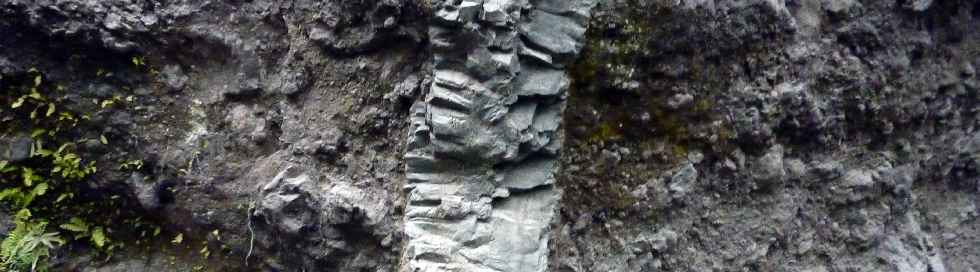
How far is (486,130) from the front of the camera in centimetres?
355

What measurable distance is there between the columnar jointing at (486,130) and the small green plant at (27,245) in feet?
8.03

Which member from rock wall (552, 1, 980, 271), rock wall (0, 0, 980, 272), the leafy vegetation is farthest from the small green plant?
rock wall (552, 1, 980, 271)

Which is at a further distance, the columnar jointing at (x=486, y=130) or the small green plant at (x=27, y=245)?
the small green plant at (x=27, y=245)

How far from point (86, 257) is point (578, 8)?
3590 mm

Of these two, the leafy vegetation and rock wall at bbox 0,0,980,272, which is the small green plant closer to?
the leafy vegetation

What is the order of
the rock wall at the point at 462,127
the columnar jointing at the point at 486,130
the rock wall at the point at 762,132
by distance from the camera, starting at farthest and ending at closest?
the rock wall at the point at 762,132 < the rock wall at the point at 462,127 < the columnar jointing at the point at 486,130

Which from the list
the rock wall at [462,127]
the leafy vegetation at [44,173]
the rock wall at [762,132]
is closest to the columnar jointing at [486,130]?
the rock wall at [462,127]

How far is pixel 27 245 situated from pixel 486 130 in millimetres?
3027

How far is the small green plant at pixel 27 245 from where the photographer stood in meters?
4.14

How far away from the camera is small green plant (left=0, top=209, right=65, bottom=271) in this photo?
414 cm

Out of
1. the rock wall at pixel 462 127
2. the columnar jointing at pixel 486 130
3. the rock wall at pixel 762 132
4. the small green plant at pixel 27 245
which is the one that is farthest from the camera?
the small green plant at pixel 27 245

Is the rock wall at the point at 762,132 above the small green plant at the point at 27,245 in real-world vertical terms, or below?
above

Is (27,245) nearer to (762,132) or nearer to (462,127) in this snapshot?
(462,127)

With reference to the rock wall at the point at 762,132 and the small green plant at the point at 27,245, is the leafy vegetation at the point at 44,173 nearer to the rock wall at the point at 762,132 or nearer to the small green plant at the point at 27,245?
the small green plant at the point at 27,245
